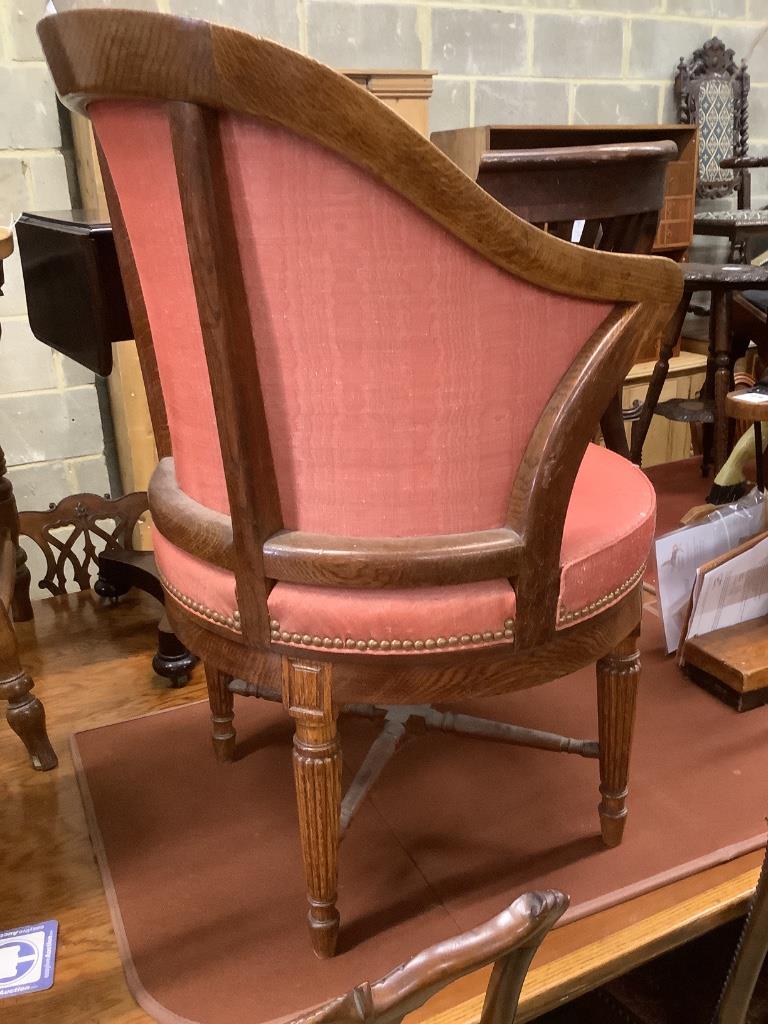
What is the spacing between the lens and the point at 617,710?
1042mm

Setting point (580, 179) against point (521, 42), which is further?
point (521, 42)

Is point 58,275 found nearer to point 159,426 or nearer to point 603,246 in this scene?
point 159,426

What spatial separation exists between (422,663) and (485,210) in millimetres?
419

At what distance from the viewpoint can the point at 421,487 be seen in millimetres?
829

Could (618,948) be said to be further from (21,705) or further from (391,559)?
(21,705)

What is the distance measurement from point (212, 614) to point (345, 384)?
0.29 metres

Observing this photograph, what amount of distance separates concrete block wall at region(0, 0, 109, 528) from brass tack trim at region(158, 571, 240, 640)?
156 cm

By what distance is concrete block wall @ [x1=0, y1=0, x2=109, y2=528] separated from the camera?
2.09 metres

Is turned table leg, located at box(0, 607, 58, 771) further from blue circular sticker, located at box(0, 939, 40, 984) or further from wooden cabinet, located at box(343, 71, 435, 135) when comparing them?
wooden cabinet, located at box(343, 71, 435, 135)

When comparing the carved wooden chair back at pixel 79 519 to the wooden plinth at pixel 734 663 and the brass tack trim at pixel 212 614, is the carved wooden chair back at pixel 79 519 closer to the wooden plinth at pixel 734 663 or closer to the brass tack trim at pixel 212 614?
the brass tack trim at pixel 212 614

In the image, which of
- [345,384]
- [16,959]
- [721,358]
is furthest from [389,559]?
[721,358]

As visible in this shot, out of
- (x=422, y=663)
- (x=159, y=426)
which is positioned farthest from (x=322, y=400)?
(x=159, y=426)

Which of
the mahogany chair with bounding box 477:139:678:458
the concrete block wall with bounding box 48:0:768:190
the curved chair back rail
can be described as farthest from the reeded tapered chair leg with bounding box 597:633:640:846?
the concrete block wall with bounding box 48:0:768:190

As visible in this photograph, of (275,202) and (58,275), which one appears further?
(58,275)
